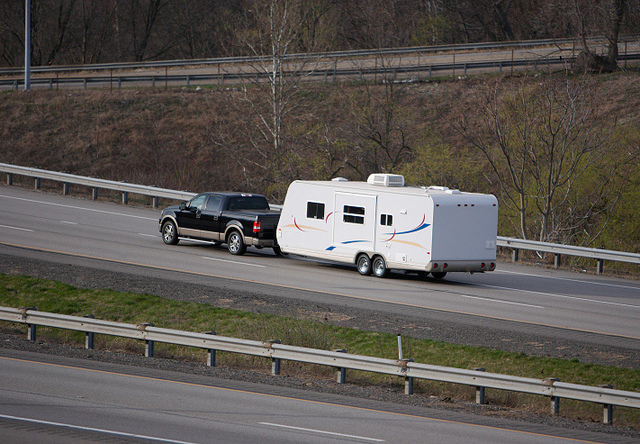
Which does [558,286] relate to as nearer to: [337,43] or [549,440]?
[549,440]

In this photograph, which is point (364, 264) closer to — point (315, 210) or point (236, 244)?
point (315, 210)

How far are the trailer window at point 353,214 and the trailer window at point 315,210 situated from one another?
769mm

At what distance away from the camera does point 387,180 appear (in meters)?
22.5

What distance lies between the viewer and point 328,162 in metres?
37.5

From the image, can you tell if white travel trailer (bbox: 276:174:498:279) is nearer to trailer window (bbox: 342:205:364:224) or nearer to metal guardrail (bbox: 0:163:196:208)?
trailer window (bbox: 342:205:364:224)

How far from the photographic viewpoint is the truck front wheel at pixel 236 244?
78.9 feet

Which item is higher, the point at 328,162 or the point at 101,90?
the point at 101,90

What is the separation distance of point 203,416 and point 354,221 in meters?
13.0

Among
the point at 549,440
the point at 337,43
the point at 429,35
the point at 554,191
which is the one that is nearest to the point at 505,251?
the point at 554,191

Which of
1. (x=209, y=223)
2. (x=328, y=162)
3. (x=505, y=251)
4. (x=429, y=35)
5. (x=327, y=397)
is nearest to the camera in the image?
(x=327, y=397)

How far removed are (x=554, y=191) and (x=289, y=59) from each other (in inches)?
695

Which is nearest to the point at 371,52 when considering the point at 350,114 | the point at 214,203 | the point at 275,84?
the point at 350,114

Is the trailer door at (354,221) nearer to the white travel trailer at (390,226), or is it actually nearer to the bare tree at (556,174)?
the white travel trailer at (390,226)

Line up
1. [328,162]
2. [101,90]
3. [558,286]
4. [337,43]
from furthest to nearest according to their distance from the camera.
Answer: [337,43], [101,90], [328,162], [558,286]
